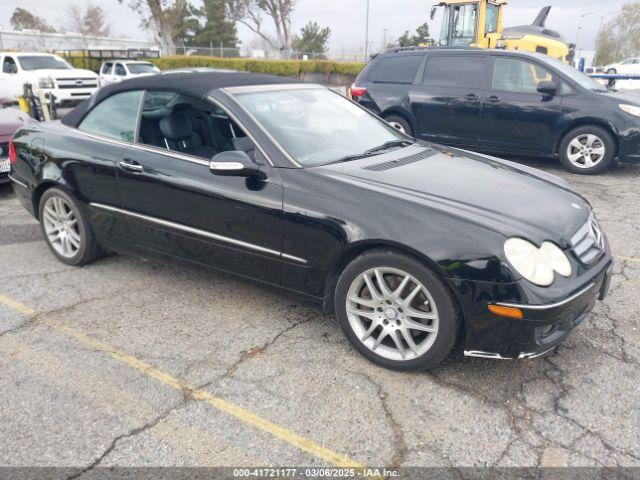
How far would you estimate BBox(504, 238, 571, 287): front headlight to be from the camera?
2500 millimetres

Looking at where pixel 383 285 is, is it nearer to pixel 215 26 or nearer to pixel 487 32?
pixel 487 32

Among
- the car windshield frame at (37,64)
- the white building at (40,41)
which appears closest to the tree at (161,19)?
the white building at (40,41)

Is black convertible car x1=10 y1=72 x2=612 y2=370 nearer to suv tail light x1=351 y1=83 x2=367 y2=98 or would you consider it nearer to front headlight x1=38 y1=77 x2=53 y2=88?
suv tail light x1=351 y1=83 x2=367 y2=98

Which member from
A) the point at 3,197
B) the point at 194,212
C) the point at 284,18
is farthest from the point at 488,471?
the point at 284,18

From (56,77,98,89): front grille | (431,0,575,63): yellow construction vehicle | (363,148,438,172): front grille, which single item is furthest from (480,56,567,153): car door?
(56,77,98,89): front grille

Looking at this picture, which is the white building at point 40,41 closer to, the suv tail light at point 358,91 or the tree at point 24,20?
the tree at point 24,20

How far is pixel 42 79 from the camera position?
1433 cm

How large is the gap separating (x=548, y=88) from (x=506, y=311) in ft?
19.4

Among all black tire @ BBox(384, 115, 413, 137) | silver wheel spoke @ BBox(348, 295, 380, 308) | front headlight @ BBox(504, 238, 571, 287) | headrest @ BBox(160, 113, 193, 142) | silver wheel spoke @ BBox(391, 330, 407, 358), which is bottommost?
silver wheel spoke @ BBox(391, 330, 407, 358)

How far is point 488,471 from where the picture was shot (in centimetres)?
220

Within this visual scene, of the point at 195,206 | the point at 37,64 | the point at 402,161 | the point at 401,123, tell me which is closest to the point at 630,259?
the point at 402,161

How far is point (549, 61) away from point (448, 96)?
149 cm

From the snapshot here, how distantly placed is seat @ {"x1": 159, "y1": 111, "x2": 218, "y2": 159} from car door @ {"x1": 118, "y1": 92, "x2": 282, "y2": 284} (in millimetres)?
22

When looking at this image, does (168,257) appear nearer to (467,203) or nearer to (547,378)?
(467,203)
